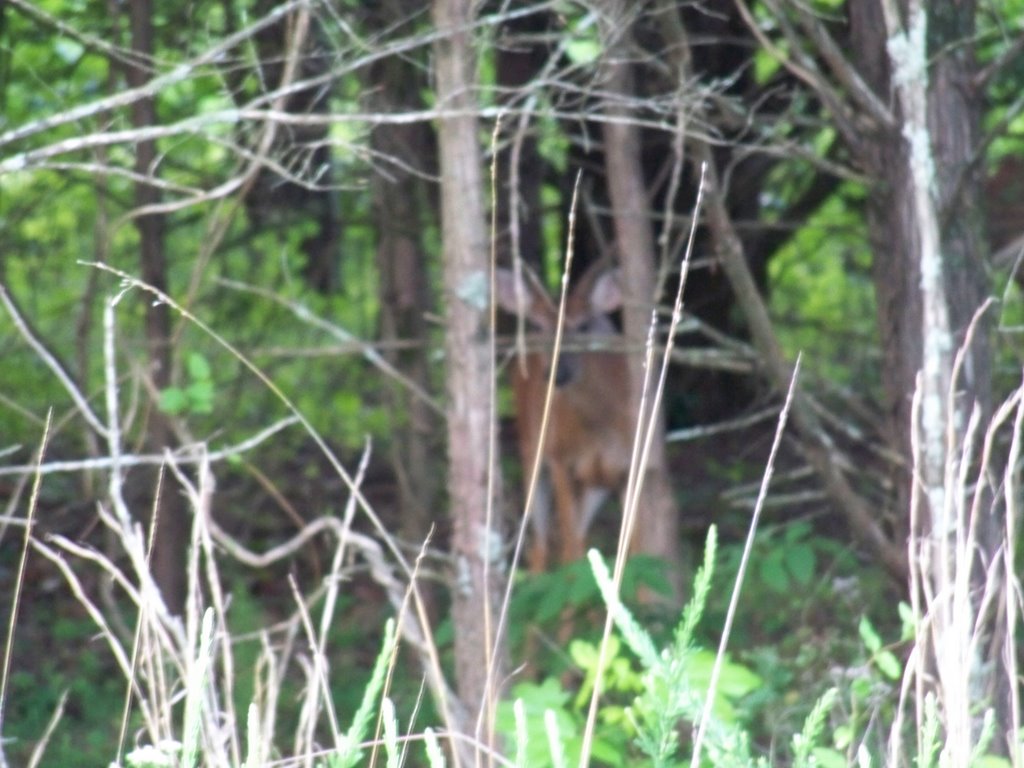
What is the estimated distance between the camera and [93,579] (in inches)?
264

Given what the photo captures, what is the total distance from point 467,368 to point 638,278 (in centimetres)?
161

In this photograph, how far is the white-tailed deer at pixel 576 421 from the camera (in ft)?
24.6

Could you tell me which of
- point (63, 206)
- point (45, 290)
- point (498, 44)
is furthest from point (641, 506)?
point (45, 290)

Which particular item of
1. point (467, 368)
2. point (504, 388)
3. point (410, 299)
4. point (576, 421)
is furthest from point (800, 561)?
point (504, 388)

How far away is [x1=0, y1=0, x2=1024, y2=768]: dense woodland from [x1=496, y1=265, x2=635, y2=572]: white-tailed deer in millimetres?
31

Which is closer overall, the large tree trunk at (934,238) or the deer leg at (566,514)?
the large tree trunk at (934,238)

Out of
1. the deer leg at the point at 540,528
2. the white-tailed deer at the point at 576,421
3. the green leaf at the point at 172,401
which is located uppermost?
the green leaf at the point at 172,401

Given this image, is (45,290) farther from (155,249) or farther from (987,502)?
(987,502)

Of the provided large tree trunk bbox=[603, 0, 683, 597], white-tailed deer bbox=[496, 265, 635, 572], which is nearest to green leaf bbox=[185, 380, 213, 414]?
large tree trunk bbox=[603, 0, 683, 597]

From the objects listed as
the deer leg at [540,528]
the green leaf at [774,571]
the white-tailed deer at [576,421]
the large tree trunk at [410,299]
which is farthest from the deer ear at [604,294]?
the green leaf at [774,571]

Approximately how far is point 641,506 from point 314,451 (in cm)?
342

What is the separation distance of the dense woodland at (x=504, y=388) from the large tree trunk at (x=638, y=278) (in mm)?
17

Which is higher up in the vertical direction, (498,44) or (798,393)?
(498,44)

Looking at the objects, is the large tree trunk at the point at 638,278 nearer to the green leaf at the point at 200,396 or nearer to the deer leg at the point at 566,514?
the green leaf at the point at 200,396
